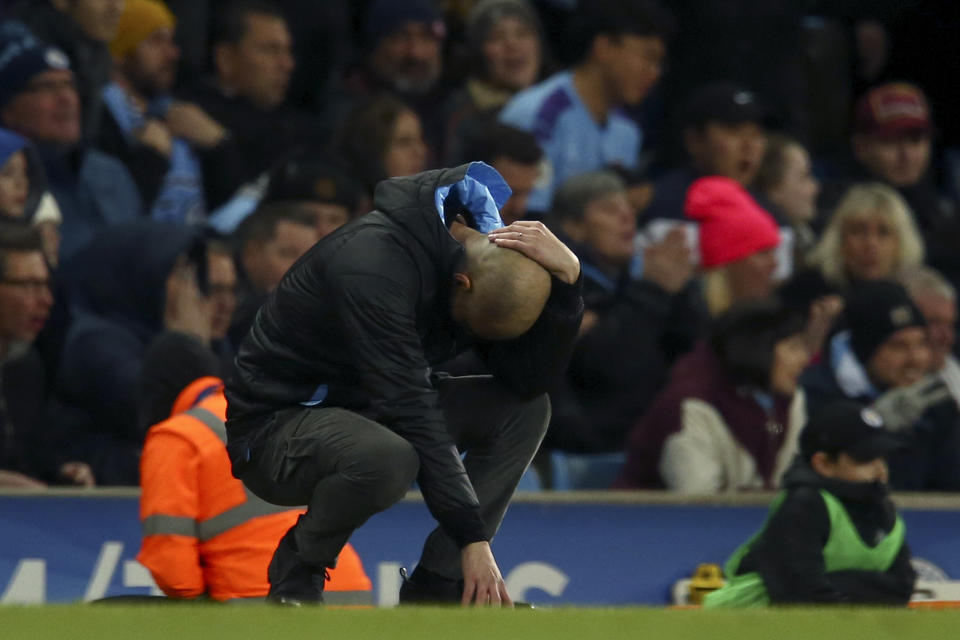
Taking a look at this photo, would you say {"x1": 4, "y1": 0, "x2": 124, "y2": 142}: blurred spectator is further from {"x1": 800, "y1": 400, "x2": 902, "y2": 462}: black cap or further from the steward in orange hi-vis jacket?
{"x1": 800, "y1": 400, "x2": 902, "y2": 462}: black cap

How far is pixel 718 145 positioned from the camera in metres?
9.52

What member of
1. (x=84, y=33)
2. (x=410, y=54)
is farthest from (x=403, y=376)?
(x=410, y=54)

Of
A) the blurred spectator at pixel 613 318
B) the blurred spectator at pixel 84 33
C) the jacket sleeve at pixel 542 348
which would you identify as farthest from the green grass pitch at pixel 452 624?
the blurred spectator at pixel 84 33

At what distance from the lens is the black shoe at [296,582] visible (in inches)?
198

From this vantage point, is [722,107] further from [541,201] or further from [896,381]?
[896,381]

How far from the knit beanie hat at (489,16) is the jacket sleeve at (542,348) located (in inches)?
186

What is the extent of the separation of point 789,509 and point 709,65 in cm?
476

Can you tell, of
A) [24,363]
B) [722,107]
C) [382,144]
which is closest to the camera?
[24,363]

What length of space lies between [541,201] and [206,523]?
3.71 meters

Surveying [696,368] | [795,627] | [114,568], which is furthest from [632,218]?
[795,627]

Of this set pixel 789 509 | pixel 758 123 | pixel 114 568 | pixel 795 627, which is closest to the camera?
pixel 795 627

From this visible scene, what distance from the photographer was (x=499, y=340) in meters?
5.06

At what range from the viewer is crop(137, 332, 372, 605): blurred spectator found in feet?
18.8

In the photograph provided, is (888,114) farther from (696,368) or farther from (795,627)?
(795,627)
